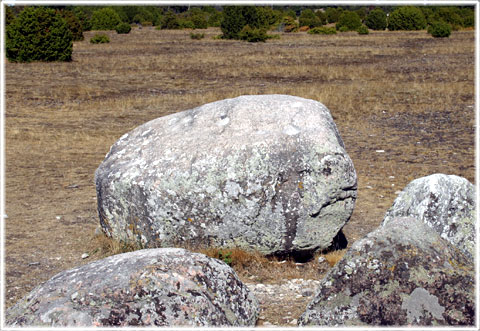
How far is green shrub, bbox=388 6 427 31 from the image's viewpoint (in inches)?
1859

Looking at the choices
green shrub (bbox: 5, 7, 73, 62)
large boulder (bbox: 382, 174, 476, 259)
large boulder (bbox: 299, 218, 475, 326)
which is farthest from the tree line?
large boulder (bbox: 299, 218, 475, 326)

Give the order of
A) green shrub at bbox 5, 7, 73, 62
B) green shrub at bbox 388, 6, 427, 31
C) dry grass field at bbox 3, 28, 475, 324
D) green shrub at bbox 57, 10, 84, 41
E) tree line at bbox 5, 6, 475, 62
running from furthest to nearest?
green shrub at bbox 388, 6, 427, 31, green shrub at bbox 57, 10, 84, 41, tree line at bbox 5, 6, 475, 62, green shrub at bbox 5, 7, 73, 62, dry grass field at bbox 3, 28, 475, 324

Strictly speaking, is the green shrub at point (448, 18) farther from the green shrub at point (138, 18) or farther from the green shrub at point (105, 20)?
the green shrub at point (138, 18)

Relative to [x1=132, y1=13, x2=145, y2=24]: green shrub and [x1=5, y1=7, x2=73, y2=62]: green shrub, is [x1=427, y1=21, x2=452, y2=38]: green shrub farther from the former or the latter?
[x1=132, y1=13, x2=145, y2=24]: green shrub

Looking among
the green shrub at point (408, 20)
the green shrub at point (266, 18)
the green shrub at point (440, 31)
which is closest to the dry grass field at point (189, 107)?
the green shrub at point (440, 31)

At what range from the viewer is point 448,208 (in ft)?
19.9

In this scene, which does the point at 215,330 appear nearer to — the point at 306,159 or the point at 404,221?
the point at 404,221

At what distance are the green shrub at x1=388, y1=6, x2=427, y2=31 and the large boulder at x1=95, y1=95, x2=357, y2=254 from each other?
144ft

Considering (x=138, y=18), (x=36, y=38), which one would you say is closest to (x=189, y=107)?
(x=36, y=38)

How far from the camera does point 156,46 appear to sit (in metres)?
35.0

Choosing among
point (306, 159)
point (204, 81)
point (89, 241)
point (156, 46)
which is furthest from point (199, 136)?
point (156, 46)

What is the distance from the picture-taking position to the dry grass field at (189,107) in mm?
7664

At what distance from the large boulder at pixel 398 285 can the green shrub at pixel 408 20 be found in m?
46.1

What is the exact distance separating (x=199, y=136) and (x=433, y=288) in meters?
3.20
